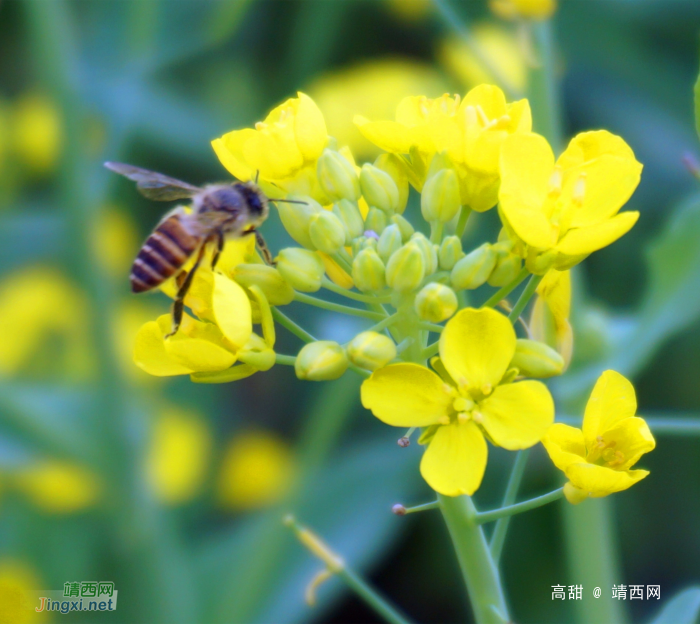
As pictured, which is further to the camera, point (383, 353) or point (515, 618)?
point (515, 618)

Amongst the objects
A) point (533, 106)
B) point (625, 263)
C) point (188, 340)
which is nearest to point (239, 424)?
point (625, 263)

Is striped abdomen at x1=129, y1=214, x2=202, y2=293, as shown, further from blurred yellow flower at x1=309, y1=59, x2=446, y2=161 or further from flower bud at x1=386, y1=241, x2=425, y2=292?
blurred yellow flower at x1=309, y1=59, x2=446, y2=161

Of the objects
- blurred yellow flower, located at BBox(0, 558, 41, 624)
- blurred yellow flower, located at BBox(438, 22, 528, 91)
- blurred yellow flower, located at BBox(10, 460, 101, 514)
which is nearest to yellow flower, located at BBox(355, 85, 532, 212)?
blurred yellow flower, located at BBox(0, 558, 41, 624)

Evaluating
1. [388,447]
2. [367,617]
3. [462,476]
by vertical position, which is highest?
[462,476]

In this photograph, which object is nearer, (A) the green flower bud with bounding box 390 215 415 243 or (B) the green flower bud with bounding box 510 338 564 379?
(B) the green flower bud with bounding box 510 338 564 379

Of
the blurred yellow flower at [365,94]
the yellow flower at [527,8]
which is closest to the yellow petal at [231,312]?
the yellow flower at [527,8]

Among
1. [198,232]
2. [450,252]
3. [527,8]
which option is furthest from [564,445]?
[527,8]

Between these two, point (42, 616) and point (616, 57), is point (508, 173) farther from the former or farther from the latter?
point (616, 57)
